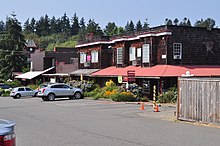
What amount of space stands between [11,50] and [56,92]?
46924 millimetres

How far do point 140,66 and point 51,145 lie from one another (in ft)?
92.2

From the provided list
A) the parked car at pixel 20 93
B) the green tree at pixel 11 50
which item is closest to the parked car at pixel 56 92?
the parked car at pixel 20 93

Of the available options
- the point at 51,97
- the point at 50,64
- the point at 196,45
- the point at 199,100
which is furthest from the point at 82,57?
the point at 199,100

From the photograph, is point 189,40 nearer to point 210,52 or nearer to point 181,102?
point 210,52

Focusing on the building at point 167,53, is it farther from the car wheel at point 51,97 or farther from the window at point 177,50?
the car wheel at point 51,97

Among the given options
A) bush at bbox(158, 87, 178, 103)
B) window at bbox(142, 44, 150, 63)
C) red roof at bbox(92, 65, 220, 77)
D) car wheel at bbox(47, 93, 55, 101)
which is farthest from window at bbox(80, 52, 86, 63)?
bush at bbox(158, 87, 178, 103)

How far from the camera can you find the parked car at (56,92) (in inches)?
1364

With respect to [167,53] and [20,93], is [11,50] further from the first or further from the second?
[167,53]

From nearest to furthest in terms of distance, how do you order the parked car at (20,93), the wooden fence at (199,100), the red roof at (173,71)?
the wooden fence at (199,100), the red roof at (173,71), the parked car at (20,93)

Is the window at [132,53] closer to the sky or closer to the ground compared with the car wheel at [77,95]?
closer to the sky

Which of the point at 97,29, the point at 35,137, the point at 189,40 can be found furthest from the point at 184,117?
the point at 97,29

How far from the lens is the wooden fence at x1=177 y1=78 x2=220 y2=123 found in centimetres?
1535

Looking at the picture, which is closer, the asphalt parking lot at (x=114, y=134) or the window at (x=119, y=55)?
the asphalt parking lot at (x=114, y=134)

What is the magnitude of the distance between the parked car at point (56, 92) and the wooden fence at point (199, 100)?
64.6 ft
